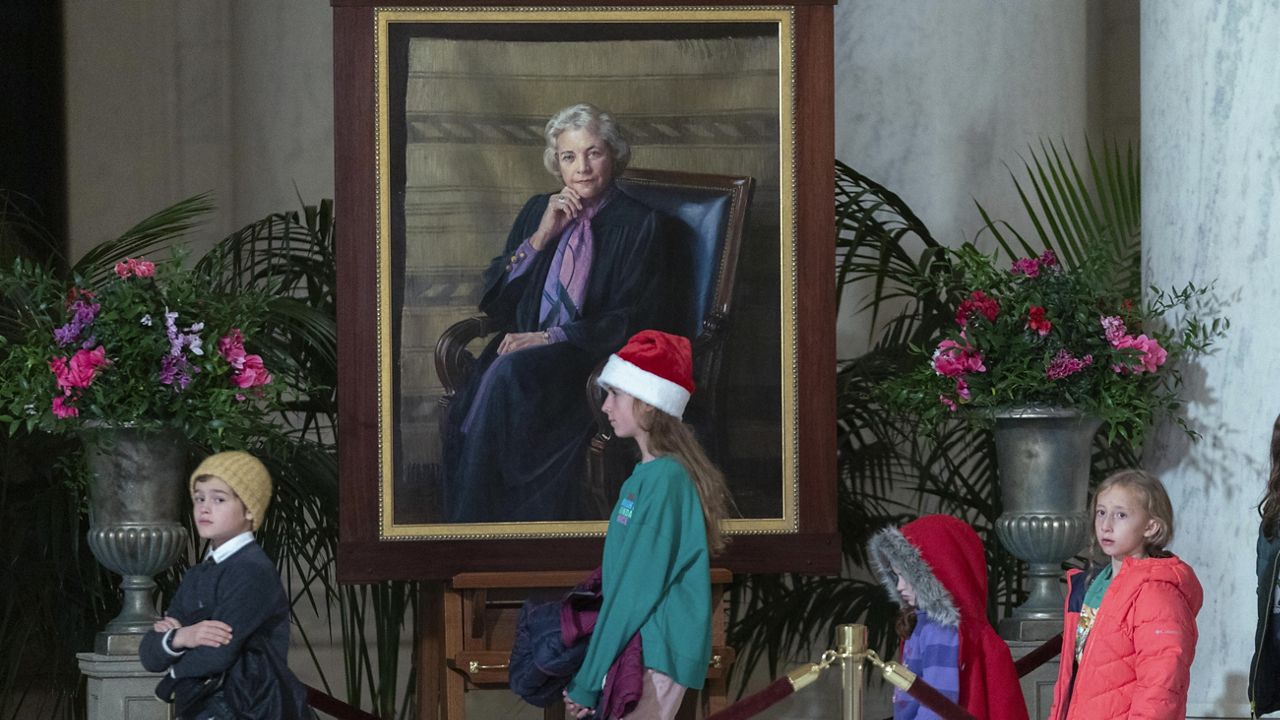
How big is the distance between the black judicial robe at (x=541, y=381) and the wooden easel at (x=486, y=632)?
283 mm

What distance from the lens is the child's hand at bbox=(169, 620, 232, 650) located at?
4730mm

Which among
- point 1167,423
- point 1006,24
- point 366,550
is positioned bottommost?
point 366,550

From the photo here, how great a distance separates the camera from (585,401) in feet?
21.8

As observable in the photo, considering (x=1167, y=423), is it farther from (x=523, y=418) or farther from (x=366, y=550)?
(x=366, y=550)

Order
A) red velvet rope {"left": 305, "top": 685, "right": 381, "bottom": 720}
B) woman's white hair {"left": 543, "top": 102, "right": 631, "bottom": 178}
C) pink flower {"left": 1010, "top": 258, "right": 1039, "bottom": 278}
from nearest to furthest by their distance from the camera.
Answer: red velvet rope {"left": 305, "top": 685, "right": 381, "bottom": 720} → pink flower {"left": 1010, "top": 258, "right": 1039, "bottom": 278} → woman's white hair {"left": 543, "top": 102, "right": 631, "bottom": 178}

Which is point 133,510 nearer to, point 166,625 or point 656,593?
point 166,625

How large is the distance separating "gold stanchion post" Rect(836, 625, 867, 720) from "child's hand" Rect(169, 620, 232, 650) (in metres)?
1.52

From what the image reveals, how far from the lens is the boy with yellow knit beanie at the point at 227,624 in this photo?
15.6 feet

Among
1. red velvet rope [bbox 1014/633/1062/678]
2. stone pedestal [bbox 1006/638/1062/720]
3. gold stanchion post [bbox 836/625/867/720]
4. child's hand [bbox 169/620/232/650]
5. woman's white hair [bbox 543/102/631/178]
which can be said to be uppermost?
woman's white hair [bbox 543/102/631/178]

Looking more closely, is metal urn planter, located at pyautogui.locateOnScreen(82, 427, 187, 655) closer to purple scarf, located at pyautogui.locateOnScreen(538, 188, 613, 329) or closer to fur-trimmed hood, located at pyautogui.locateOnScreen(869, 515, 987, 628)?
purple scarf, located at pyautogui.locateOnScreen(538, 188, 613, 329)

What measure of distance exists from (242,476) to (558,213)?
2.10m

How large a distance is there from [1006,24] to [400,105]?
388 cm

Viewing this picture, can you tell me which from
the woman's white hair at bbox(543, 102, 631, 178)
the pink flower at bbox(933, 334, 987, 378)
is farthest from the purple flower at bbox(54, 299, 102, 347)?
the pink flower at bbox(933, 334, 987, 378)

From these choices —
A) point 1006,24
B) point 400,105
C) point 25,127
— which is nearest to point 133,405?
point 400,105
